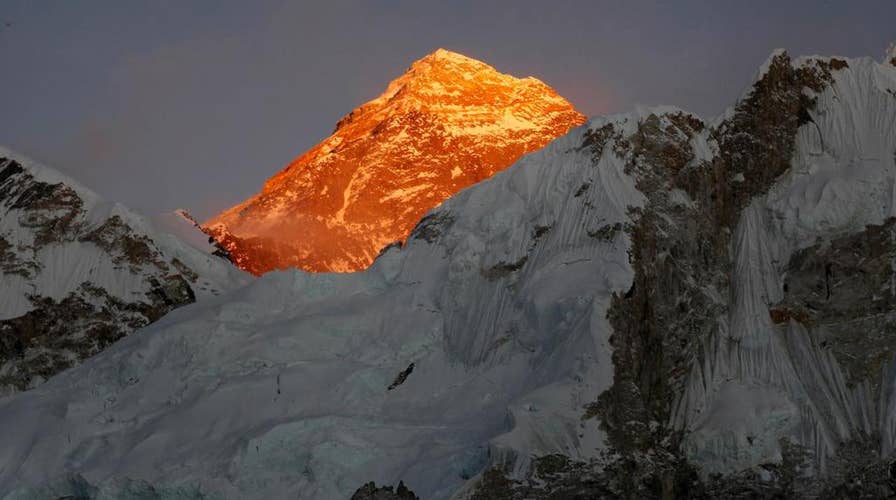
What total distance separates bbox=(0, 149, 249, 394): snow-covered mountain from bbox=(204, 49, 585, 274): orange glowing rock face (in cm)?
1756

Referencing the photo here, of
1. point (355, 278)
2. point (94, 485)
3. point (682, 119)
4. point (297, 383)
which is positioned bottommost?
point (94, 485)

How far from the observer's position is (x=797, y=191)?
110000 millimetres

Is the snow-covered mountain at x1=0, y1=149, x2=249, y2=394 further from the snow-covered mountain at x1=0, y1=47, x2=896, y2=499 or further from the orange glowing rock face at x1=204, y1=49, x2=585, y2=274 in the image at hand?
the orange glowing rock face at x1=204, y1=49, x2=585, y2=274

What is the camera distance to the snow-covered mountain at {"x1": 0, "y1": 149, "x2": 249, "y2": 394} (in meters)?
121

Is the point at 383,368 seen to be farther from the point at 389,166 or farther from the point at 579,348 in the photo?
the point at 389,166

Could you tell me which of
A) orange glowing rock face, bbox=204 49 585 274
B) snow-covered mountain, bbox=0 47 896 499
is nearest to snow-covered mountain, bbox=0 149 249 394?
snow-covered mountain, bbox=0 47 896 499

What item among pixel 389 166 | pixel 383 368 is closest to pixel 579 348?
pixel 383 368

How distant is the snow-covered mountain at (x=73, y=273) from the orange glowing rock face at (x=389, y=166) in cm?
1756

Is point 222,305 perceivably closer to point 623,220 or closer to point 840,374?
point 623,220

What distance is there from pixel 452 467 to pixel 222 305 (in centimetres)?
2473

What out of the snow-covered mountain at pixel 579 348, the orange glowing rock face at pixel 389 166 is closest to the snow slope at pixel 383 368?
the snow-covered mountain at pixel 579 348

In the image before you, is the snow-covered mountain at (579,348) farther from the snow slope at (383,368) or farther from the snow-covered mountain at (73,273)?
the snow-covered mountain at (73,273)

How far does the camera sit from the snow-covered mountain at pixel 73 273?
120625 mm

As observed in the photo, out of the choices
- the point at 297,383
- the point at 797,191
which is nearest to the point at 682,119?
the point at 797,191
